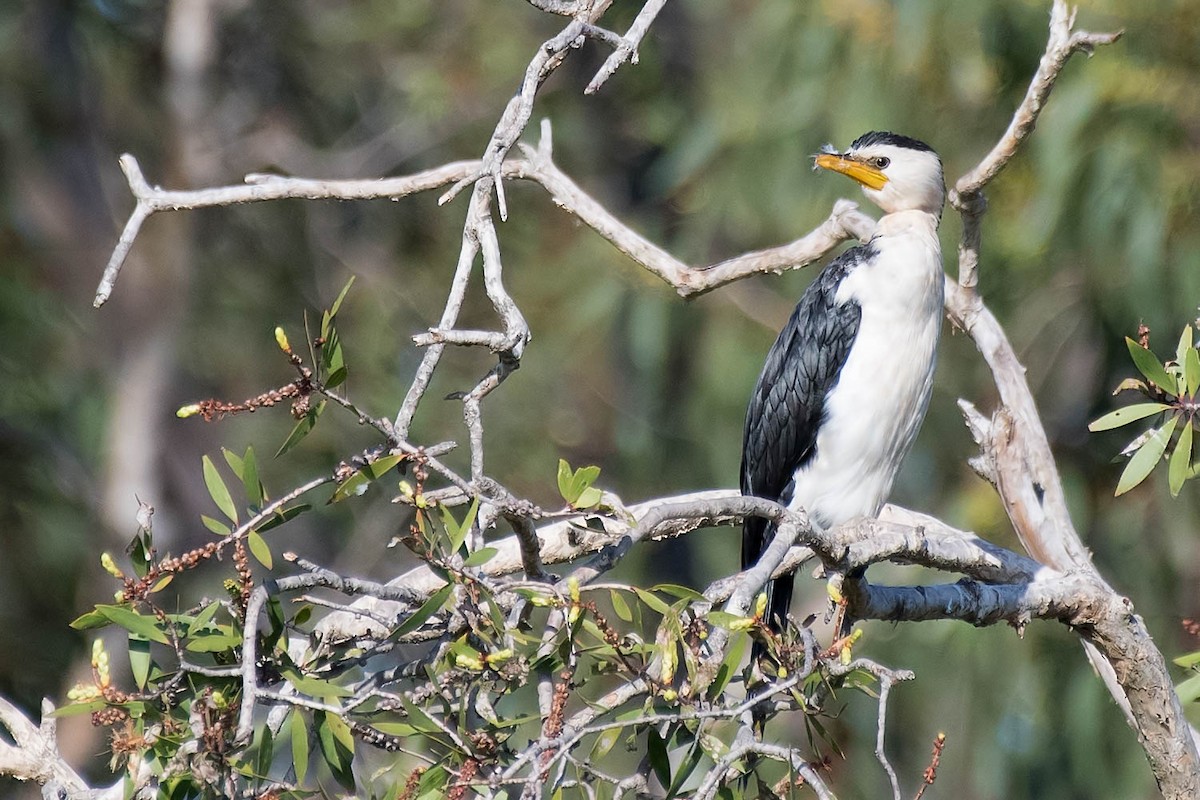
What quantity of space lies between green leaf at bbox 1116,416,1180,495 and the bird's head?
1.36 meters

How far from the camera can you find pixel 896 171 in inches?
153

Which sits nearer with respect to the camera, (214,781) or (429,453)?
(214,781)

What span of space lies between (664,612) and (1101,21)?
4.29m

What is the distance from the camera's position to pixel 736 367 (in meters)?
6.71

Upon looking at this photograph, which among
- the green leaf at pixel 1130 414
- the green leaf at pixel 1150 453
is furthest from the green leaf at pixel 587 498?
the green leaf at pixel 1150 453

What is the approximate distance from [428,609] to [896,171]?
2.41 meters

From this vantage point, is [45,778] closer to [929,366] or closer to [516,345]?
[516,345]

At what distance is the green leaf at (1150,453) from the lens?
8.70 feet

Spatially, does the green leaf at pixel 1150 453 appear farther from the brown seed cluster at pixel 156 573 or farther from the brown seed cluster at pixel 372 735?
the brown seed cluster at pixel 156 573

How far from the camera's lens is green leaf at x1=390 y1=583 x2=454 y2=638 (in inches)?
74.6

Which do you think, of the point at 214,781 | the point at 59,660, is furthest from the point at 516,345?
the point at 59,660

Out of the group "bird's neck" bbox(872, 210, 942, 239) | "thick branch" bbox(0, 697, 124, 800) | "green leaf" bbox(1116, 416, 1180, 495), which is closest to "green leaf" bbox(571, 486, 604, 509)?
"thick branch" bbox(0, 697, 124, 800)

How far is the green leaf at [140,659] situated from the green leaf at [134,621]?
0.08m

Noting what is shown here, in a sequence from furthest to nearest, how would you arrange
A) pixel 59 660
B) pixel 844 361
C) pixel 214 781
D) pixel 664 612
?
pixel 59 660, pixel 844 361, pixel 664 612, pixel 214 781
